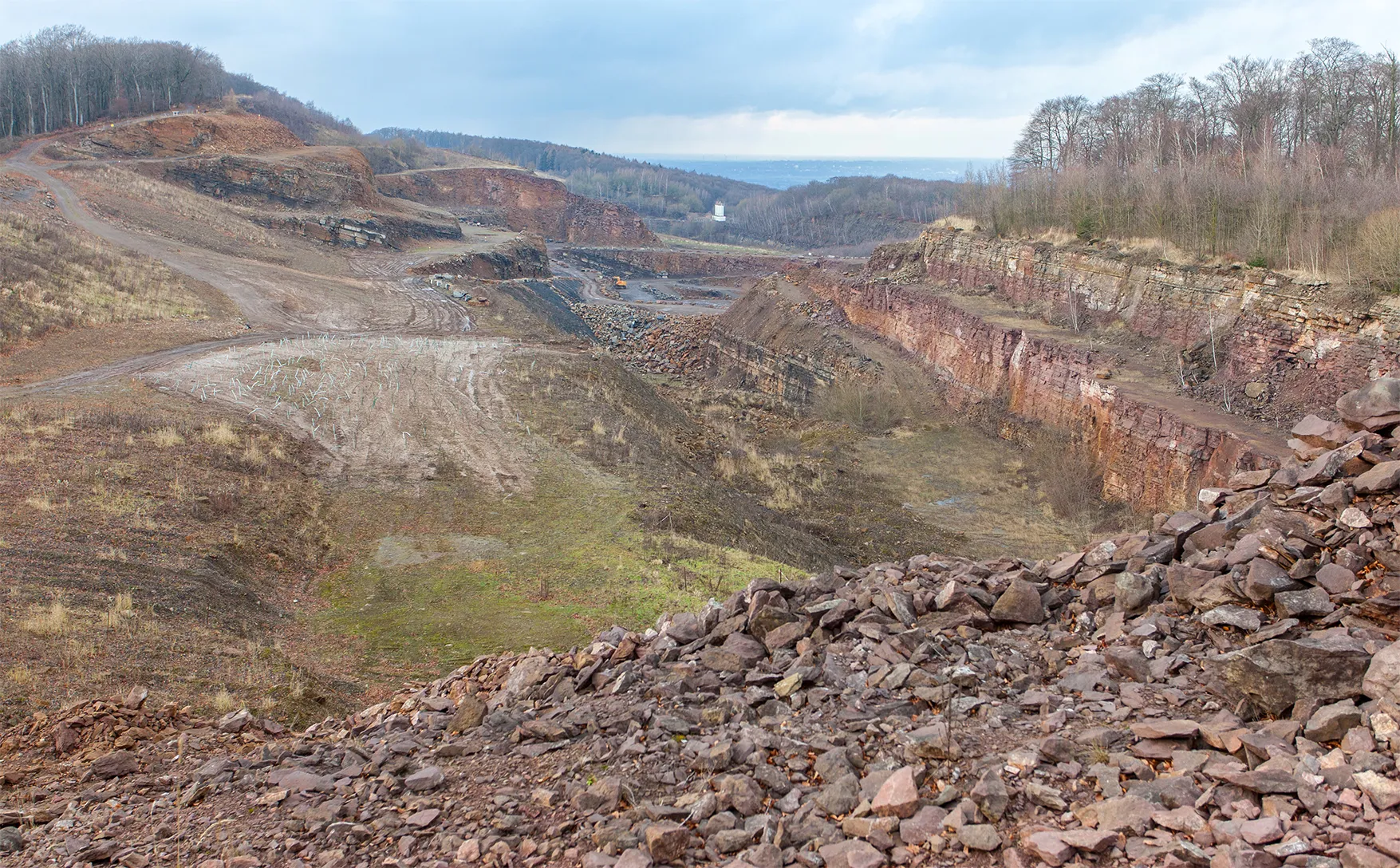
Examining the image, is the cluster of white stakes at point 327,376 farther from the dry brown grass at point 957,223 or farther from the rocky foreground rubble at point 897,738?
the dry brown grass at point 957,223

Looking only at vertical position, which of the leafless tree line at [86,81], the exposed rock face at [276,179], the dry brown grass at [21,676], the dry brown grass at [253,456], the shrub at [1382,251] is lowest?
the dry brown grass at [21,676]

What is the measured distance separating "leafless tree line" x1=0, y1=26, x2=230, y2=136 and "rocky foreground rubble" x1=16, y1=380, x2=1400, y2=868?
73205 millimetres

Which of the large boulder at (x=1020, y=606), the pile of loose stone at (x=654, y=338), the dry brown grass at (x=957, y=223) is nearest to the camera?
the large boulder at (x=1020, y=606)

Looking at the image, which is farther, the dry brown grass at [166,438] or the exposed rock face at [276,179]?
the exposed rock face at [276,179]

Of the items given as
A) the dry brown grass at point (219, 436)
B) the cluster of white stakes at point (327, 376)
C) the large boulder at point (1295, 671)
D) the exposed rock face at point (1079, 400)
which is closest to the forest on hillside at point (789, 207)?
the exposed rock face at point (1079, 400)

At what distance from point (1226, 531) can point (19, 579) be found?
1288cm

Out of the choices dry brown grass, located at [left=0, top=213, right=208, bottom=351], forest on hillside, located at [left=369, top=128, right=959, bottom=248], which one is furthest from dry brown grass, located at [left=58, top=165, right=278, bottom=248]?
forest on hillside, located at [left=369, top=128, right=959, bottom=248]

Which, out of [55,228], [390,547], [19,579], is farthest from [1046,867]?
[55,228]

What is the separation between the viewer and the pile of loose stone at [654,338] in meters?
43.0

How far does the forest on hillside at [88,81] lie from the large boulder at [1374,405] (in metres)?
75.0

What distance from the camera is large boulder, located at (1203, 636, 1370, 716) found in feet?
16.2

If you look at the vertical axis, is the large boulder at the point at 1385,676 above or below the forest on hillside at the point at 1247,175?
below

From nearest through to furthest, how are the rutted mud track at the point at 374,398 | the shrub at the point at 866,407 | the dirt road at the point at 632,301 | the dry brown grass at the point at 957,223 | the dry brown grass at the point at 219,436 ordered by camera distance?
the dry brown grass at the point at 219,436 < the rutted mud track at the point at 374,398 < the shrub at the point at 866,407 < the dry brown grass at the point at 957,223 < the dirt road at the point at 632,301

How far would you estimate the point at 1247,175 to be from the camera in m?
25.3
